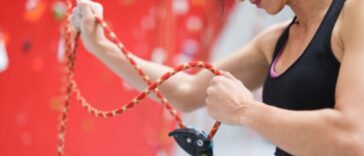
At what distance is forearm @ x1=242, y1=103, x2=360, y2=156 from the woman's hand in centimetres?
3

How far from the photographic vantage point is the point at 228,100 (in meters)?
0.82

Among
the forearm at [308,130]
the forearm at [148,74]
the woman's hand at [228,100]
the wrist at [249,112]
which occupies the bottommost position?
the forearm at [308,130]

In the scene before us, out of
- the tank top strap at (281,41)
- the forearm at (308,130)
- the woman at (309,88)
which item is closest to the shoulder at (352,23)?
the woman at (309,88)

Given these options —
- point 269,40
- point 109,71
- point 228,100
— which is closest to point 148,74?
point 269,40

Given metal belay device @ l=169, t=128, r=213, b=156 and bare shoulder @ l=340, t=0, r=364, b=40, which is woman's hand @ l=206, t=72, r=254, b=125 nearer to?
metal belay device @ l=169, t=128, r=213, b=156

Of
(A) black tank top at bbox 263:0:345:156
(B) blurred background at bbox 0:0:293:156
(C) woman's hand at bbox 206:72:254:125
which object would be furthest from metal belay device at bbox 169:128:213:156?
(B) blurred background at bbox 0:0:293:156

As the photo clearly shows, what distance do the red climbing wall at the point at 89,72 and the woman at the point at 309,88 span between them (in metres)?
0.58

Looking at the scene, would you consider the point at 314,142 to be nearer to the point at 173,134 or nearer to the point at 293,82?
the point at 293,82

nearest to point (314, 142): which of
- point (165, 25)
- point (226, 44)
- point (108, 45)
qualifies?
point (108, 45)

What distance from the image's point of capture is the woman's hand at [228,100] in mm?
804

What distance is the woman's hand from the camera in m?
0.80

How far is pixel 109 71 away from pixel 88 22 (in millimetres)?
736

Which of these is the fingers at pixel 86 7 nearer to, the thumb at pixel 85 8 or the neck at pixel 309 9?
the thumb at pixel 85 8

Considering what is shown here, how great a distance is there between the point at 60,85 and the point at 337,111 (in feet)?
3.75
